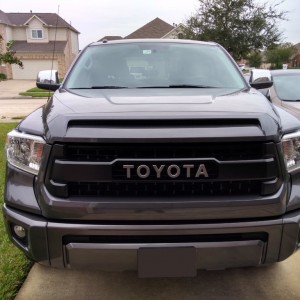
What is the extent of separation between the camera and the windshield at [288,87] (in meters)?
7.04

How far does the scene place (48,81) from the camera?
3.88 meters

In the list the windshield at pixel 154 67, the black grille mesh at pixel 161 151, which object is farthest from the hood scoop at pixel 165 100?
the windshield at pixel 154 67

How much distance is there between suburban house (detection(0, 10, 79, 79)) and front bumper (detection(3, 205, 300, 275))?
42.8m

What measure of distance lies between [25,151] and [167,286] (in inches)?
56.9

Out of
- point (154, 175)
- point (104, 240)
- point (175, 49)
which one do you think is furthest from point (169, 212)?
point (175, 49)

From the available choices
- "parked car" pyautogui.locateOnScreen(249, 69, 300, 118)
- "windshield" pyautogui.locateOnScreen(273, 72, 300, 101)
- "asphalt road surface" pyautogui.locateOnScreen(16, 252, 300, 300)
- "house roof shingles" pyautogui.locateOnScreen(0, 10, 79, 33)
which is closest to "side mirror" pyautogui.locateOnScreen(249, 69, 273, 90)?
"asphalt road surface" pyautogui.locateOnScreen(16, 252, 300, 300)

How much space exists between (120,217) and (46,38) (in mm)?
48072

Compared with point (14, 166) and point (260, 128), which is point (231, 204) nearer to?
point (260, 128)

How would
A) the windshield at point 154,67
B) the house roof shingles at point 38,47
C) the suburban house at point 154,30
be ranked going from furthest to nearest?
the suburban house at point 154,30 → the house roof shingles at point 38,47 → the windshield at point 154,67

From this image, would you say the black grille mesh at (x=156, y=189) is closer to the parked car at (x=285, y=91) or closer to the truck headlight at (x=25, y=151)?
the truck headlight at (x=25, y=151)

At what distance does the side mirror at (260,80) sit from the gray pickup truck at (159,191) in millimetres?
1508

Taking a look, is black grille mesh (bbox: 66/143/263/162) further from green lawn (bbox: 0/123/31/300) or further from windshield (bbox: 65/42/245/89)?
green lawn (bbox: 0/123/31/300)

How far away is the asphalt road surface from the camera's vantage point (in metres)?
2.87

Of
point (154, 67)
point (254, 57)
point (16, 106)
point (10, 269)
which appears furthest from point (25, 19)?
point (10, 269)
